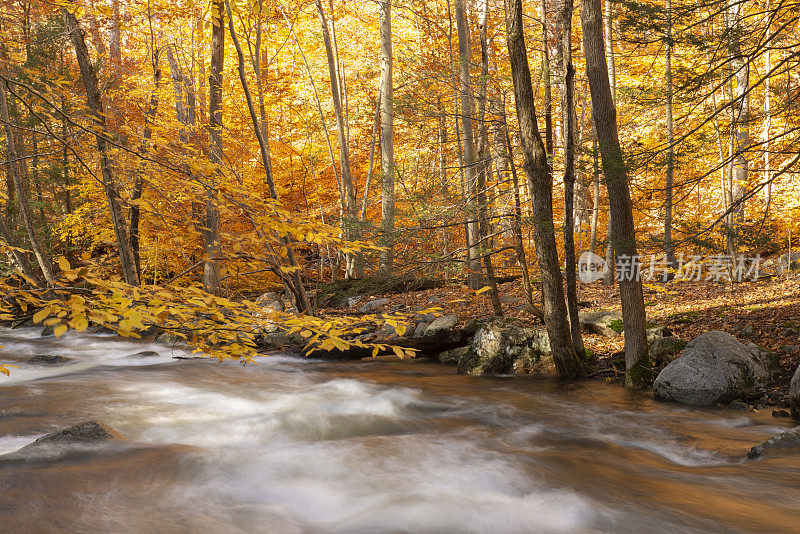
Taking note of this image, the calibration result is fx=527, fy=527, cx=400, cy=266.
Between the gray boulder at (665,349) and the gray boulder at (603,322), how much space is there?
3.94 feet

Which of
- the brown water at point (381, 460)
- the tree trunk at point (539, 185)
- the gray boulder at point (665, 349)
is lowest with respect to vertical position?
the brown water at point (381, 460)

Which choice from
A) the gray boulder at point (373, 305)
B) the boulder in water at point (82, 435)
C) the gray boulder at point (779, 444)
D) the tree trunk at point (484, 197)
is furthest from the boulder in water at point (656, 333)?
the boulder in water at point (82, 435)

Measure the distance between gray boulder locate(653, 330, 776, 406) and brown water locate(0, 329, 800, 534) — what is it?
12.3 inches

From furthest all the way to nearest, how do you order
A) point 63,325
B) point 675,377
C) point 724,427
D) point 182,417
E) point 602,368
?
point 602,368 < point 675,377 < point 182,417 < point 724,427 < point 63,325

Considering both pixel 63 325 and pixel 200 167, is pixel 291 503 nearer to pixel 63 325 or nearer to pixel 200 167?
pixel 63 325

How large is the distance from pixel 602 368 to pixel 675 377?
1229 millimetres

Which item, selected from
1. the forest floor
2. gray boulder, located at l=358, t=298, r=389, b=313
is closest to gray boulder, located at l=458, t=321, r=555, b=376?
the forest floor

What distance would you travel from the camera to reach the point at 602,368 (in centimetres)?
773

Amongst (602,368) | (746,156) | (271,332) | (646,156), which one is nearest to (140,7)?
(271,332)

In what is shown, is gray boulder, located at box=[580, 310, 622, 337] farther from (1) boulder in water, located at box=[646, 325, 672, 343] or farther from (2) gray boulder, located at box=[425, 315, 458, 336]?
(2) gray boulder, located at box=[425, 315, 458, 336]

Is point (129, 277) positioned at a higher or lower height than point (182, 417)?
higher

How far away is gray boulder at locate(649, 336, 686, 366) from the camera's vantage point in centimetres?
733

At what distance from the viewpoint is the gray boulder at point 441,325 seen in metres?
9.62

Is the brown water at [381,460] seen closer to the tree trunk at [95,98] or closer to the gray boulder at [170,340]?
the tree trunk at [95,98]
